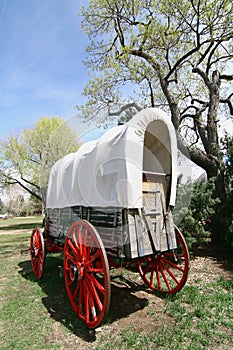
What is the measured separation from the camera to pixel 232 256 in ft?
19.2

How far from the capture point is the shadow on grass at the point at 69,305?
304cm

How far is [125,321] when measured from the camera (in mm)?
3076

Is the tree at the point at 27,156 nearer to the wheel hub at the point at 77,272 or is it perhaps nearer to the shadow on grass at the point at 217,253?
Result: the shadow on grass at the point at 217,253

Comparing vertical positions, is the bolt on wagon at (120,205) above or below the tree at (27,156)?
below

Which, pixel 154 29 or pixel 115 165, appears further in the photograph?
pixel 154 29

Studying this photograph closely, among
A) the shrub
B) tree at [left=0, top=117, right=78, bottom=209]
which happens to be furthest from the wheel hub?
tree at [left=0, top=117, right=78, bottom=209]

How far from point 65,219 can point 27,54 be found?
561 centimetres

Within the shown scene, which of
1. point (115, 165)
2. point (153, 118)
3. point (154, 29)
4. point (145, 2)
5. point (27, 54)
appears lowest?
point (115, 165)

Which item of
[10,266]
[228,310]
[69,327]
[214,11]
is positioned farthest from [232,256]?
[214,11]

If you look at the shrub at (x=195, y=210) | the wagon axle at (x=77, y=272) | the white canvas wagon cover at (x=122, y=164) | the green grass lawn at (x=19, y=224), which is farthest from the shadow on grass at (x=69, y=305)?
the green grass lawn at (x=19, y=224)

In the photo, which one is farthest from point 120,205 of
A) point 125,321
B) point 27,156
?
point 27,156

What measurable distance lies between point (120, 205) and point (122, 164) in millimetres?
516

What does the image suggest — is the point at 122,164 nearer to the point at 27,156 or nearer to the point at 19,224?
the point at 27,156

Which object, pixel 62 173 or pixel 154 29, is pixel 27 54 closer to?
pixel 154 29
